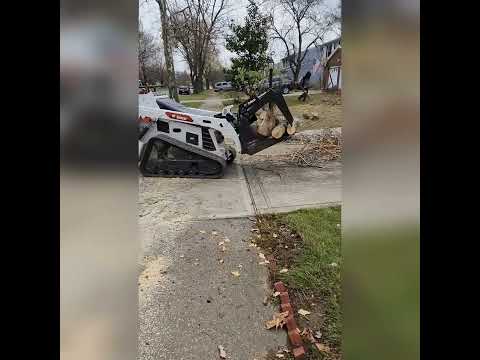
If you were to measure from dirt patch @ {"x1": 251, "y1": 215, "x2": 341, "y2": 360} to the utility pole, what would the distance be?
11.9 feet

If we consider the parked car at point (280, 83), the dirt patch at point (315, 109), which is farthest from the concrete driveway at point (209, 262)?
the parked car at point (280, 83)

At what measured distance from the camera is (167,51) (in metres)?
5.89

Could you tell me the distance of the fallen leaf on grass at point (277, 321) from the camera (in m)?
1.89

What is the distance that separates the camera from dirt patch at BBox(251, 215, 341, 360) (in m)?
1.74

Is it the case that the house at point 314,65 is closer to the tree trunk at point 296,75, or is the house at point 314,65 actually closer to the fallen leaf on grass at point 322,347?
the tree trunk at point 296,75

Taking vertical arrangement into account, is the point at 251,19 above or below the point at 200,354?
above

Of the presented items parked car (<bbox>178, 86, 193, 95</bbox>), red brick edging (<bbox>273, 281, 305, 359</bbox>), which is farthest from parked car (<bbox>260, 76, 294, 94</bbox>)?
red brick edging (<bbox>273, 281, 305, 359</bbox>)

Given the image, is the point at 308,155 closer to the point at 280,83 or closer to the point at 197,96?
the point at 280,83

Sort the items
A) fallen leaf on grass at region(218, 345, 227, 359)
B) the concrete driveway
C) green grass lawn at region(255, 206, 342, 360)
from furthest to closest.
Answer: green grass lawn at region(255, 206, 342, 360), the concrete driveway, fallen leaf on grass at region(218, 345, 227, 359)
